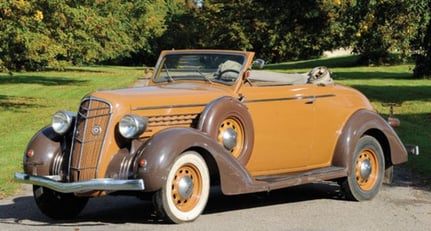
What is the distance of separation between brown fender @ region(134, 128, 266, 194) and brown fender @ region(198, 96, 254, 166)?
0.18 meters

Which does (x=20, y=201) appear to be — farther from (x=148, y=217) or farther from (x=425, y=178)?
(x=425, y=178)

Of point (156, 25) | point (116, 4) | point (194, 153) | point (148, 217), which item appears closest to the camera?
point (194, 153)

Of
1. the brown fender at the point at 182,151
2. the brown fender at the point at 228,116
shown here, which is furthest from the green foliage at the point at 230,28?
the brown fender at the point at 182,151

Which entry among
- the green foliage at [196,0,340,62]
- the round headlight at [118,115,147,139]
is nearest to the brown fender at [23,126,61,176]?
the round headlight at [118,115,147,139]

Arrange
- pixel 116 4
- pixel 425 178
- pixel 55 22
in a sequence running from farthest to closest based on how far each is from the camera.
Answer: pixel 116 4, pixel 55 22, pixel 425 178

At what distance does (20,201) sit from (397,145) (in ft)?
15.9

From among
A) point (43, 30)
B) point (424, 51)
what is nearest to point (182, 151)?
point (43, 30)

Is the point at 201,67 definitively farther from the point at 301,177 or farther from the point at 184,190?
the point at 184,190

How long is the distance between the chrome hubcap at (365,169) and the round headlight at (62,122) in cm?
362

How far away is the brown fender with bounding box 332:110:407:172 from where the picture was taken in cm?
875

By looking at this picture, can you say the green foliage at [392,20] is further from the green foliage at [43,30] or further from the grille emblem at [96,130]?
the grille emblem at [96,130]

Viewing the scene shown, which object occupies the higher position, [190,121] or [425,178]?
[190,121]

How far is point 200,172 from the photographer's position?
287 inches

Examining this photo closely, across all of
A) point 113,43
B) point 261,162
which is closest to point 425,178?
point 261,162
